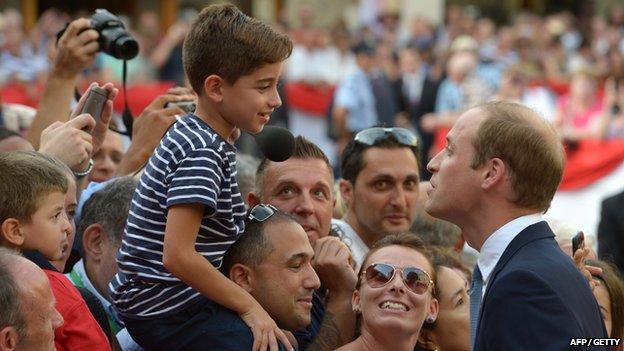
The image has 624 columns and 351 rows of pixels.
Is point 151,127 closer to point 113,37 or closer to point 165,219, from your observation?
point 113,37

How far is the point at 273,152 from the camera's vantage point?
14.9ft

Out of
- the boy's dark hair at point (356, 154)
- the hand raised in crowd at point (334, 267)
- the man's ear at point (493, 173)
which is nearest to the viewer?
the man's ear at point (493, 173)

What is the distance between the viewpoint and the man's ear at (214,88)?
4273 mm

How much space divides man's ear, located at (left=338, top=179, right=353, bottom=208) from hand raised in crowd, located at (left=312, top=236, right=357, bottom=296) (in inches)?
49.1

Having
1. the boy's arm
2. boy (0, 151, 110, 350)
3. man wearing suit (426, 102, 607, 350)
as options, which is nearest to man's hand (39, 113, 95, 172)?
boy (0, 151, 110, 350)

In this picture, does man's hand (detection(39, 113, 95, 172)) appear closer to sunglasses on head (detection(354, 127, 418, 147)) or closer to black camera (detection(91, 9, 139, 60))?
black camera (detection(91, 9, 139, 60))

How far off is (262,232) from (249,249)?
82 mm

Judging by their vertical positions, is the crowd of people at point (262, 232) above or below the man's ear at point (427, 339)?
above

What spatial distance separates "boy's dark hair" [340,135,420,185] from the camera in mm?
6117

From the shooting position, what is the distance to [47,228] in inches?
168

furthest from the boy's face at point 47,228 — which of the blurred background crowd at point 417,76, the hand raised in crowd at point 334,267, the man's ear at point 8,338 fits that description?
the blurred background crowd at point 417,76

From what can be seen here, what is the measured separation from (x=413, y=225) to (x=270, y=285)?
6.17ft

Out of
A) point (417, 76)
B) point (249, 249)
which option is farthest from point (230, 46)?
point (417, 76)

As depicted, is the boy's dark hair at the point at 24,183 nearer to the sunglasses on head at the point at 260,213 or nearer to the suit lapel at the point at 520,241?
the sunglasses on head at the point at 260,213
